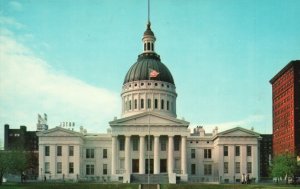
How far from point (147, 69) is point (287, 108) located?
41.7 m

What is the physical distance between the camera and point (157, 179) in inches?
4783

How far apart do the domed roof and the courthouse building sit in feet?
39.4

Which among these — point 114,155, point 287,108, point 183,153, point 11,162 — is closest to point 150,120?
point 183,153

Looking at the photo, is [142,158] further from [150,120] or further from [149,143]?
[150,120]

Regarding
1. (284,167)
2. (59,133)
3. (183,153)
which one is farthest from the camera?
(59,133)

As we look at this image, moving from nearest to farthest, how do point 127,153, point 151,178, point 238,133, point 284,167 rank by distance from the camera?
point 284,167, point 151,178, point 127,153, point 238,133

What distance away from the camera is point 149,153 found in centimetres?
12781

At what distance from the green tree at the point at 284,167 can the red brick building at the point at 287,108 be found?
75.3 ft

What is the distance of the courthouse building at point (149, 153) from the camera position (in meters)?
126

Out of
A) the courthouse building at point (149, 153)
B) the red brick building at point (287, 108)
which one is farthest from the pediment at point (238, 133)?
the red brick building at point (287, 108)

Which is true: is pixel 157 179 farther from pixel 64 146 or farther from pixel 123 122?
pixel 64 146

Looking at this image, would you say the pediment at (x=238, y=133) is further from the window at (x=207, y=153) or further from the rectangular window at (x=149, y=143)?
the rectangular window at (x=149, y=143)

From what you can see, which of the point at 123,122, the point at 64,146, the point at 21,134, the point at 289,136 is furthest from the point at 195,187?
the point at 21,134

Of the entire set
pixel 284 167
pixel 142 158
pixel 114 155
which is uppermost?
pixel 114 155
